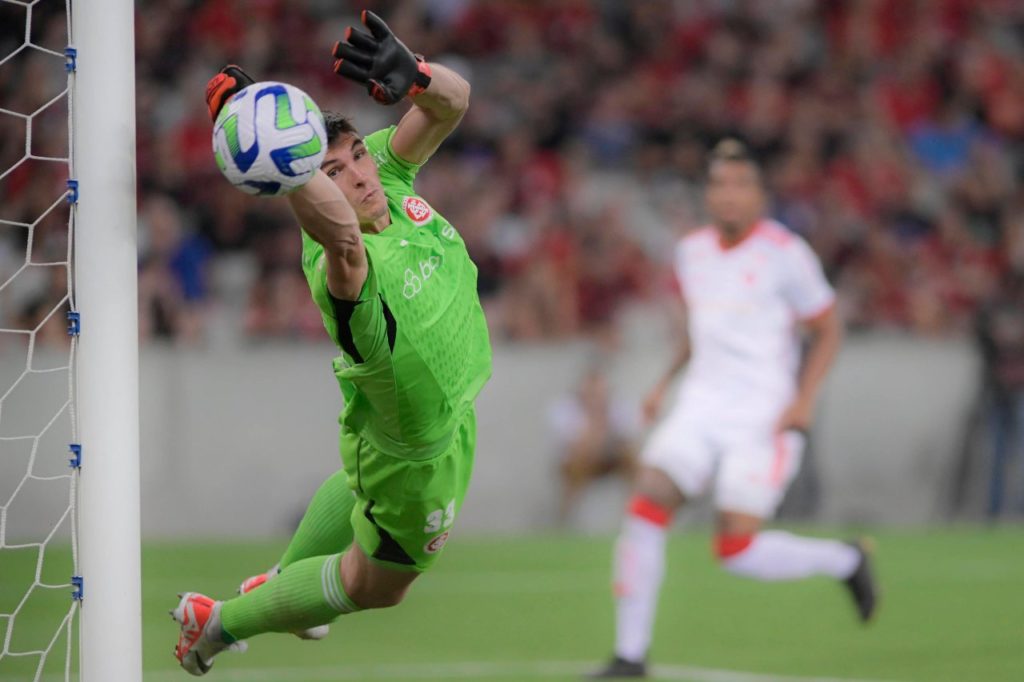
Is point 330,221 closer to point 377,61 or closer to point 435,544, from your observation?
point 377,61

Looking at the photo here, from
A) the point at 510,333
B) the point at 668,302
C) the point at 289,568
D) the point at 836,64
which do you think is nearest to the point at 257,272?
the point at 510,333

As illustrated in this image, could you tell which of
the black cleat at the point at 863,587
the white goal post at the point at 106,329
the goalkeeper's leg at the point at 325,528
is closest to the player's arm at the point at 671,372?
the black cleat at the point at 863,587

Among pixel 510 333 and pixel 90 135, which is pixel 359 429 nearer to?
pixel 90 135

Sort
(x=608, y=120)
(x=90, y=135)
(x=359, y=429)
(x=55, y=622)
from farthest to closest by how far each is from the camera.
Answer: (x=608, y=120) < (x=55, y=622) < (x=359, y=429) < (x=90, y=135)

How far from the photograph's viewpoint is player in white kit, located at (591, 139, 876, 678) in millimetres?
7348

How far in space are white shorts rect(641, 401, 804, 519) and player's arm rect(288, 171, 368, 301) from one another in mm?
3332

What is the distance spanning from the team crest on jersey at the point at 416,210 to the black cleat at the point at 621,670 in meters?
2.75

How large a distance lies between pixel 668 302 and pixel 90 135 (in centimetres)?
1003


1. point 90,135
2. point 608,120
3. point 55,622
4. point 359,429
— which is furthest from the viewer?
point 608,120

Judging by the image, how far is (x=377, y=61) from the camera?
176 inches

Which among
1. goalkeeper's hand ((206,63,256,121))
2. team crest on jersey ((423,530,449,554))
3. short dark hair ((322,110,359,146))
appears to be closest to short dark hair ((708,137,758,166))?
team crest on jersey ((423,530,449,554))

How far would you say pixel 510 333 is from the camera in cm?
1356

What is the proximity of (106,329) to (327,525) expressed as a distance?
4.68 feet

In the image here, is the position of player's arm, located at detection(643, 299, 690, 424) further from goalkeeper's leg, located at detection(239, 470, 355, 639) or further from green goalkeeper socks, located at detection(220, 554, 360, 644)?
green goalkeeper socks, located at detection(220, 554, 360, 644)
